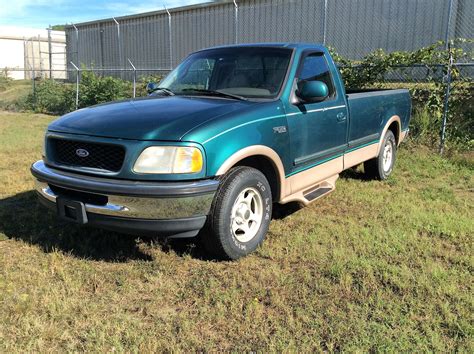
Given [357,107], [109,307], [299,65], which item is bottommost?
[109,307]

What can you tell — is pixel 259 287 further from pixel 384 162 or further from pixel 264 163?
pixel 384 162

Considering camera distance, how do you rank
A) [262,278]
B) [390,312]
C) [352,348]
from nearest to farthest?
[352,348]
[390,312]
[262,278]

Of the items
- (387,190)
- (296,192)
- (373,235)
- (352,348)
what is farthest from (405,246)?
(387,190)

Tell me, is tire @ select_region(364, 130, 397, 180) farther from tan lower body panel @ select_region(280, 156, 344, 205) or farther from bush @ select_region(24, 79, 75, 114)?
bush @ select_region(24, 79, 75, 114)

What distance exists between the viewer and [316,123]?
4.61 m

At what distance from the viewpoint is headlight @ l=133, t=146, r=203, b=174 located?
3324mm

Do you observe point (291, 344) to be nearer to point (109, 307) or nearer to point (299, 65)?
point (109, 307)

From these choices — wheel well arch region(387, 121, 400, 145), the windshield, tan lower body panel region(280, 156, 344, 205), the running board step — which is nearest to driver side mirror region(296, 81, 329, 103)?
the windshield

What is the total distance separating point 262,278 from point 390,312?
0.95 metres

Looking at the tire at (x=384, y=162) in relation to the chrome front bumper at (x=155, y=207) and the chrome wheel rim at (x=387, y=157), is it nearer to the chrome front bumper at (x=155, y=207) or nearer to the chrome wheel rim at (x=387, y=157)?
the chrome wheel rim at (x=387, y=157)

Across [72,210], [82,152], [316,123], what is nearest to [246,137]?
[316,123]

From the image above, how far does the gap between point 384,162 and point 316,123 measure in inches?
98.5

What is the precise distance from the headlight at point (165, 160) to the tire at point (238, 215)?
13.9 inches

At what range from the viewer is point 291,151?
13.9ft
